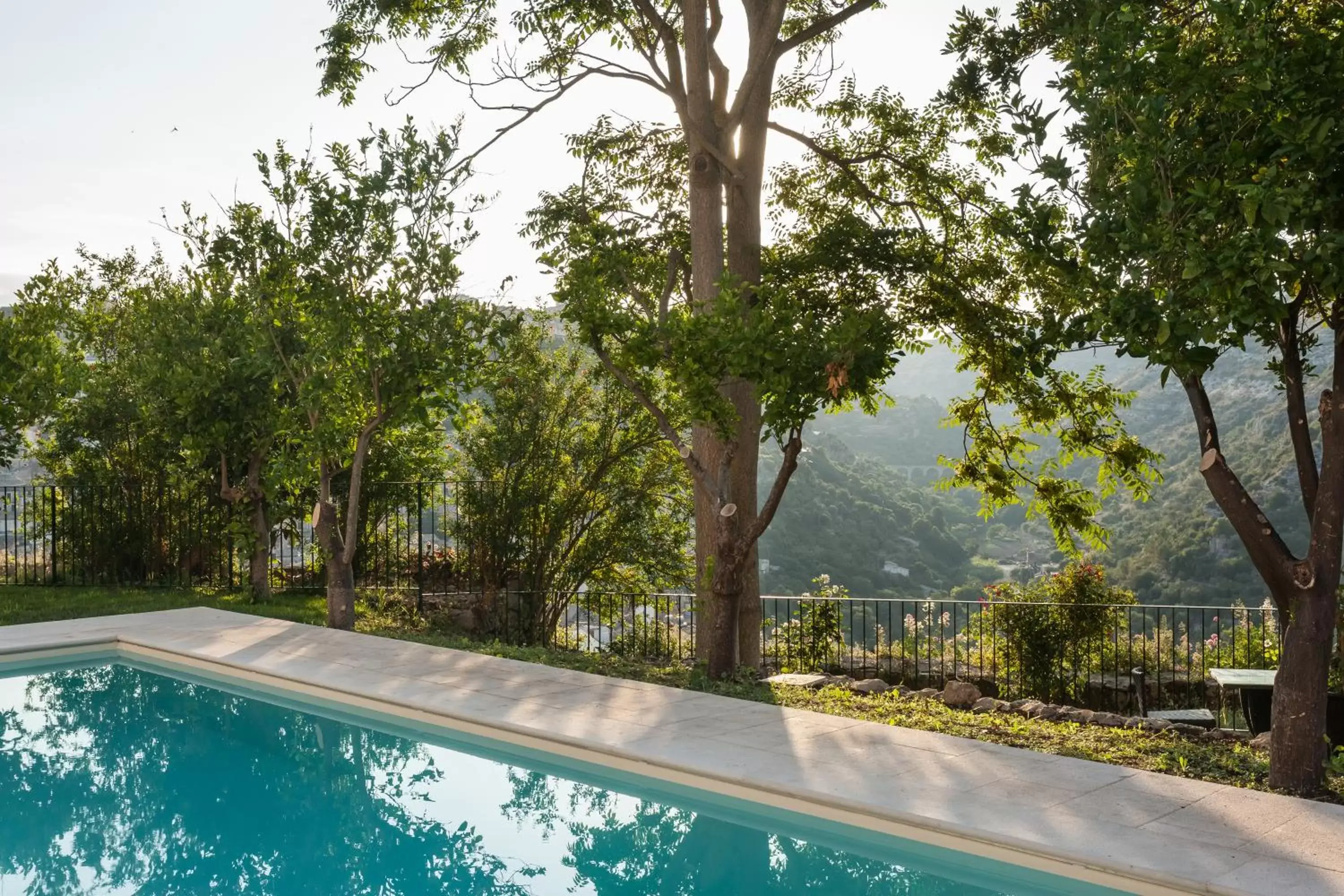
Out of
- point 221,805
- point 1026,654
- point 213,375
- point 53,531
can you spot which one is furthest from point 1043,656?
point 53,531

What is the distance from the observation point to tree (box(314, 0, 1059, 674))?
8.70 meters

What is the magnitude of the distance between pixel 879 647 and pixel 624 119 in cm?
685

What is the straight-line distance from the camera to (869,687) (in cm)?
906

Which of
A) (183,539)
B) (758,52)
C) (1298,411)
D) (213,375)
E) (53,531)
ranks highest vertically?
(758,52)

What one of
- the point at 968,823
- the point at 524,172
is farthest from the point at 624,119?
the point at 968,823

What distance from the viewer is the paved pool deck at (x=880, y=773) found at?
14.5ft

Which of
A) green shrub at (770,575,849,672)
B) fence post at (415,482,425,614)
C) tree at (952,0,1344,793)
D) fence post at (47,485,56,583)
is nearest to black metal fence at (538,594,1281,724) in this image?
green shrub at (770,575,849,672)

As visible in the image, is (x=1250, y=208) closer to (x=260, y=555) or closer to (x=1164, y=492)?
(x=260, y=555)

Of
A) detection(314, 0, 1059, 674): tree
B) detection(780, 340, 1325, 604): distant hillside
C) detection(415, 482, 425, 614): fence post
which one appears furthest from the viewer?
detection(780, 340, 1325, 604): distant hillside

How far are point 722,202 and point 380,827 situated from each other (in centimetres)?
677

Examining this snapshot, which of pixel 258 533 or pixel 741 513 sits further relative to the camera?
pixel 258 533

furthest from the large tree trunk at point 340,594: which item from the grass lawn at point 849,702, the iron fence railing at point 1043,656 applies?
the iron fence railing at point 1043,656

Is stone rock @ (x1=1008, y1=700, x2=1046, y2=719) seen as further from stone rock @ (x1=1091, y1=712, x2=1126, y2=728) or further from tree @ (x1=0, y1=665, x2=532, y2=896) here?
tree @ (x1=0, y1=665, x2=532, y2=896)

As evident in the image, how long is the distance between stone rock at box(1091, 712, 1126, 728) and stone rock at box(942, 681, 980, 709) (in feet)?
2.83
